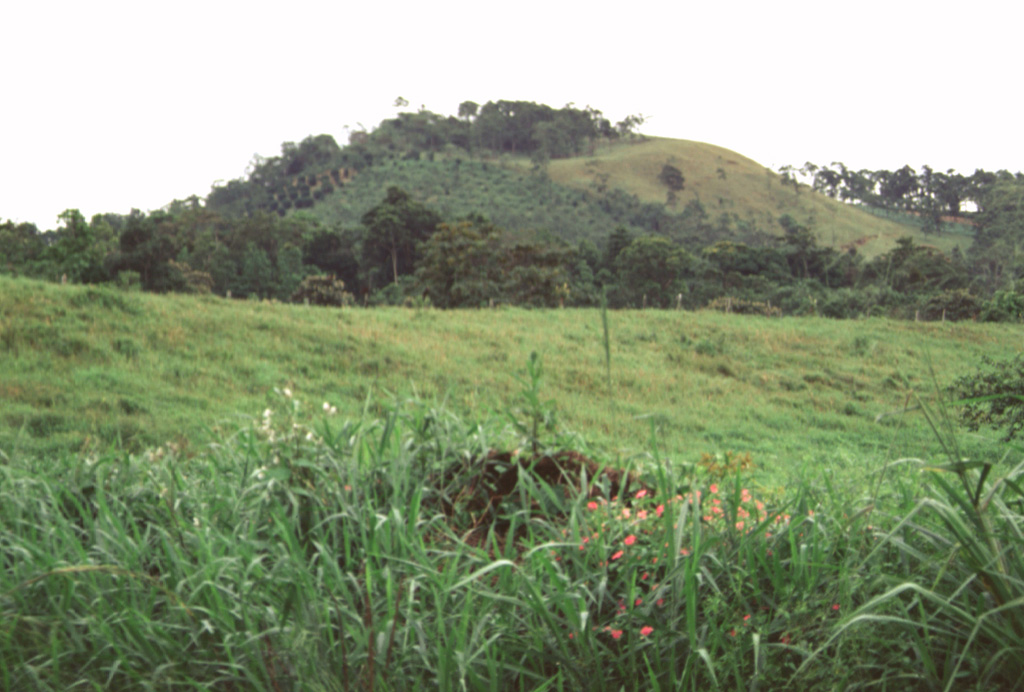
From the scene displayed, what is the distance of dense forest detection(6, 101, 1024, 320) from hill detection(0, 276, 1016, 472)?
203 centimetres

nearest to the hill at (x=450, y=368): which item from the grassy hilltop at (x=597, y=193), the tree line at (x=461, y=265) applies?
the tree line at (x=461, y=265)

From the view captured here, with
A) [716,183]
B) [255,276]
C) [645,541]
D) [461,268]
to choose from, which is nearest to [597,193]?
[716,183]

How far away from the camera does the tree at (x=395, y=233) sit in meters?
39.3

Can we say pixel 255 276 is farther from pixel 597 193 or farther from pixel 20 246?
pixel 597 193

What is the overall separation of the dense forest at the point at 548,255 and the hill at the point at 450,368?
6.65ft

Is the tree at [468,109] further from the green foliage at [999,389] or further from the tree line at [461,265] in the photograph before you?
the green foliage at [999,389]

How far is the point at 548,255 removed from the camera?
96.6 ft

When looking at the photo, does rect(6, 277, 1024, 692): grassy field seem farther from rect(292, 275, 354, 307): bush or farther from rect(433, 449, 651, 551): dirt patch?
rect(292, 275, 354, 307): bush

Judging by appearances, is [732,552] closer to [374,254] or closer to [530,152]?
[374,254]

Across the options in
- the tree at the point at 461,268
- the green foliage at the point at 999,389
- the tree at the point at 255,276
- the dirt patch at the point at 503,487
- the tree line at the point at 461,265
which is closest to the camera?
the dirt patch at the point at 503,487

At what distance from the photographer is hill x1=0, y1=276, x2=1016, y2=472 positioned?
1002cm

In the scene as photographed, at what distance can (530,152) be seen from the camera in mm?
90375

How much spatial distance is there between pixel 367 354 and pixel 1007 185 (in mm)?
10672

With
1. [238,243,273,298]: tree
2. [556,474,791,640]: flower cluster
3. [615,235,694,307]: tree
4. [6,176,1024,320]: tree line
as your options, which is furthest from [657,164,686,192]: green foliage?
[556,474,791,640]: flower cluster
